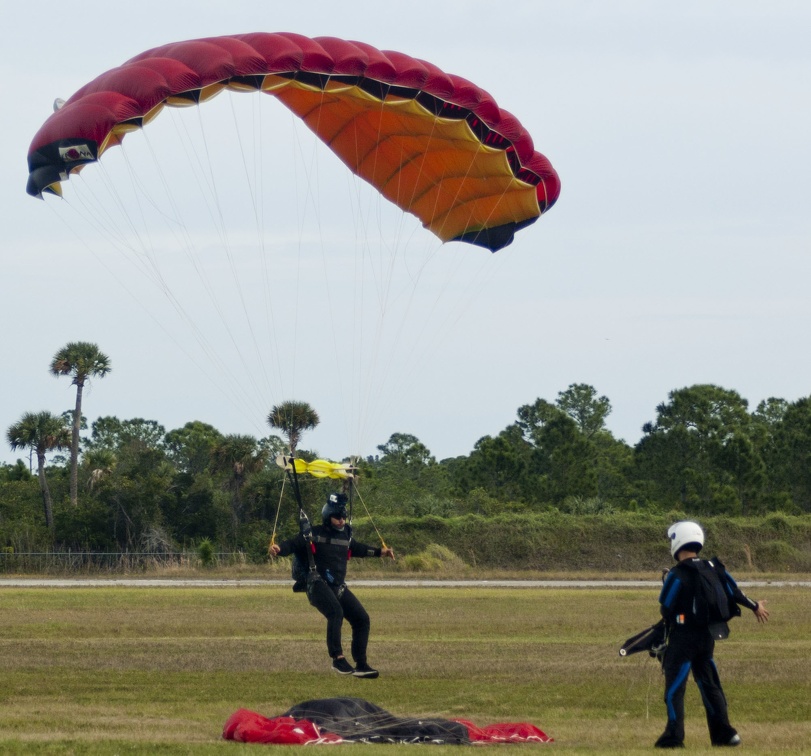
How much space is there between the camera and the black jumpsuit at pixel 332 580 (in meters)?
13.0

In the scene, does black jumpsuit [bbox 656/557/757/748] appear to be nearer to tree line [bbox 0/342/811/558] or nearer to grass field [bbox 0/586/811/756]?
grass field [bbox 0/586/811/756]

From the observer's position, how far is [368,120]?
1575 centimetres

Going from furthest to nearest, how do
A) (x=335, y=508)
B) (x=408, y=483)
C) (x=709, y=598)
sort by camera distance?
(x=408, y=483)
(x=335, y=508)
(x=709, y=598)

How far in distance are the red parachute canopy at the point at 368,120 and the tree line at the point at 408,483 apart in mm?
24906

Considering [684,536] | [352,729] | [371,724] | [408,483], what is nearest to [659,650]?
[684,536]

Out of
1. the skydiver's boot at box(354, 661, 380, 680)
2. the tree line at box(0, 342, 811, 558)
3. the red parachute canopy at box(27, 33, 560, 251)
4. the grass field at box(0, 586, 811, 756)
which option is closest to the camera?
the grass field at box(0, 586, 811, 756)

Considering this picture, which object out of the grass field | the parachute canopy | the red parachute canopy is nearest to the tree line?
the grass field

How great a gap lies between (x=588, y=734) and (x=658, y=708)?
1942 millimetres

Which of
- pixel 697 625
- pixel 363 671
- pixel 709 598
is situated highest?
pixel 709 598

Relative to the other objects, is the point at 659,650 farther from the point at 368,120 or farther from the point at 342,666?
the point at 368,120

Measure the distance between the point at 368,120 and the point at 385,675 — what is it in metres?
6.68

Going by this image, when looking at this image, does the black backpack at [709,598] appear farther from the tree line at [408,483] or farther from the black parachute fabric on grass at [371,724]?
the tree line at [408,483]

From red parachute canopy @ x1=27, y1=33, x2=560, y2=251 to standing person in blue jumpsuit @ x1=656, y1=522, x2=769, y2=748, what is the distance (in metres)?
6.52

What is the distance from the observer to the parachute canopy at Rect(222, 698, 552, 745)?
9.62 metres
